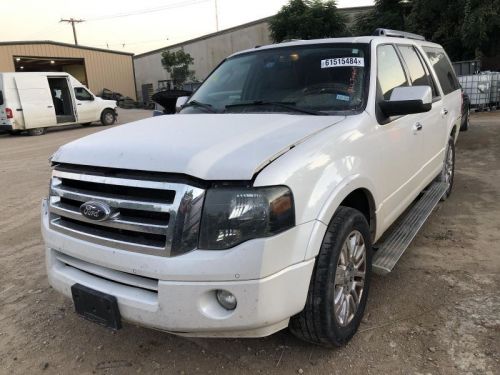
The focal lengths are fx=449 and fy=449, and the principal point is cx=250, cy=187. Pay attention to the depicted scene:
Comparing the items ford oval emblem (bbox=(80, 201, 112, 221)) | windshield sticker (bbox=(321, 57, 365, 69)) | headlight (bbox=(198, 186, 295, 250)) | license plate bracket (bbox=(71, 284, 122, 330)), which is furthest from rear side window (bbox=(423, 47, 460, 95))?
license plate bracket (bbox=(71, 284, 122, 330))

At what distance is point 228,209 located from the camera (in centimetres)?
209

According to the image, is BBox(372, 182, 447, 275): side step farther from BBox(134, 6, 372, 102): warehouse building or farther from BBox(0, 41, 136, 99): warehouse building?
BBox(0, 41, 136, 99): warehouse building

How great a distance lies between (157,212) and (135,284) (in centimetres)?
40

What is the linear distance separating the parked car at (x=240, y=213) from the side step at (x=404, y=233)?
0.04 metres

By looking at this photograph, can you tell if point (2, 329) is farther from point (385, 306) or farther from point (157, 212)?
point (385, 306)

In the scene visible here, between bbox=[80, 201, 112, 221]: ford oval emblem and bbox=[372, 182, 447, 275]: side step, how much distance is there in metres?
1.79

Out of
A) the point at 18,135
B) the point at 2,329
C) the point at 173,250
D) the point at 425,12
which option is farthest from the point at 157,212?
the point at 425,12

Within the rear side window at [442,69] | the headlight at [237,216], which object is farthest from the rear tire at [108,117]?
the headlight at [237,216]

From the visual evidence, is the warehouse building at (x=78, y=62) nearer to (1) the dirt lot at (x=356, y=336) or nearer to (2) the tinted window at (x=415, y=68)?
(1) the dirt lot at (x=356, y=336)

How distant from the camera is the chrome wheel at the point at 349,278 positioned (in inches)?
102

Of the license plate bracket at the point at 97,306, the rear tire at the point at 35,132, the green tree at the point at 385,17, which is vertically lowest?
the rear tire at the point at 35,132

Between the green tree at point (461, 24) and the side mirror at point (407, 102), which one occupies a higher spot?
the green tree at point (461, 24)

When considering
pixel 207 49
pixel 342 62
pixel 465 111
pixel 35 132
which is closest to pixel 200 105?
pixel 342 62

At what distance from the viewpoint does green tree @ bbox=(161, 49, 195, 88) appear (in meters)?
37.9
